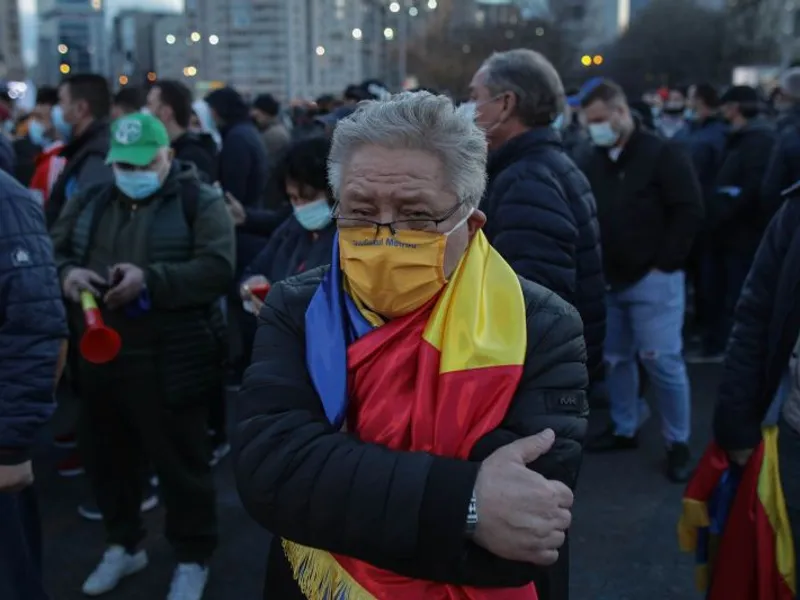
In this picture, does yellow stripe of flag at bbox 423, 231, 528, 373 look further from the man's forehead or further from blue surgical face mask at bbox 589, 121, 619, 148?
blue surgical face mask at bbox 589, 121, 619, 148

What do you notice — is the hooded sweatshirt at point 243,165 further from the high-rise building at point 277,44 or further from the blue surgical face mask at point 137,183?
the high-rise building at point 277,44

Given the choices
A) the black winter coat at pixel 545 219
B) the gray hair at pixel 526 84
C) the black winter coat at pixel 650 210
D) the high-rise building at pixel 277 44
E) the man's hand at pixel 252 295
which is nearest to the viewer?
the black winter coat at pixel 545 219

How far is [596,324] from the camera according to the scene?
11.3 feet

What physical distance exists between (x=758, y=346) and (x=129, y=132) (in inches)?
97.9

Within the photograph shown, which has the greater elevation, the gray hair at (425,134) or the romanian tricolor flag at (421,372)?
the gray hair at (425,134)

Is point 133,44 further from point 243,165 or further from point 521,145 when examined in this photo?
point 521,145

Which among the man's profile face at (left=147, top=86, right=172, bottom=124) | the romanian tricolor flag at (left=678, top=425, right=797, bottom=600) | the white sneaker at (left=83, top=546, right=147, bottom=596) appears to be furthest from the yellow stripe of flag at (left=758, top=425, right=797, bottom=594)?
the man's profile face at (left=147, top=86, right=172, bottom=124)

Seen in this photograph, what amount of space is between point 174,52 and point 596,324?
284ft

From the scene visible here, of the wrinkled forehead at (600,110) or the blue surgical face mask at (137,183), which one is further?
the wrinkled forehead at (600,110)

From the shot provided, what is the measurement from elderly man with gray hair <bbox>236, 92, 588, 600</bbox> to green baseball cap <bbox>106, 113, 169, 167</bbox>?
1.99 meters

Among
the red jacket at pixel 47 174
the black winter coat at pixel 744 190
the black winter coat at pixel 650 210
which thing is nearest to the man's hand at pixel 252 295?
the black winter coat at pixel 650 210

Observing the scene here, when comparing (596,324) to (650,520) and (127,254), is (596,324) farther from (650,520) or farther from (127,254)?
(127,254)

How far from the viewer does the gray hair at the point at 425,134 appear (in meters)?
1.71

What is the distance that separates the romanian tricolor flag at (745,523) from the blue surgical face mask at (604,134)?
2618 millimetres
